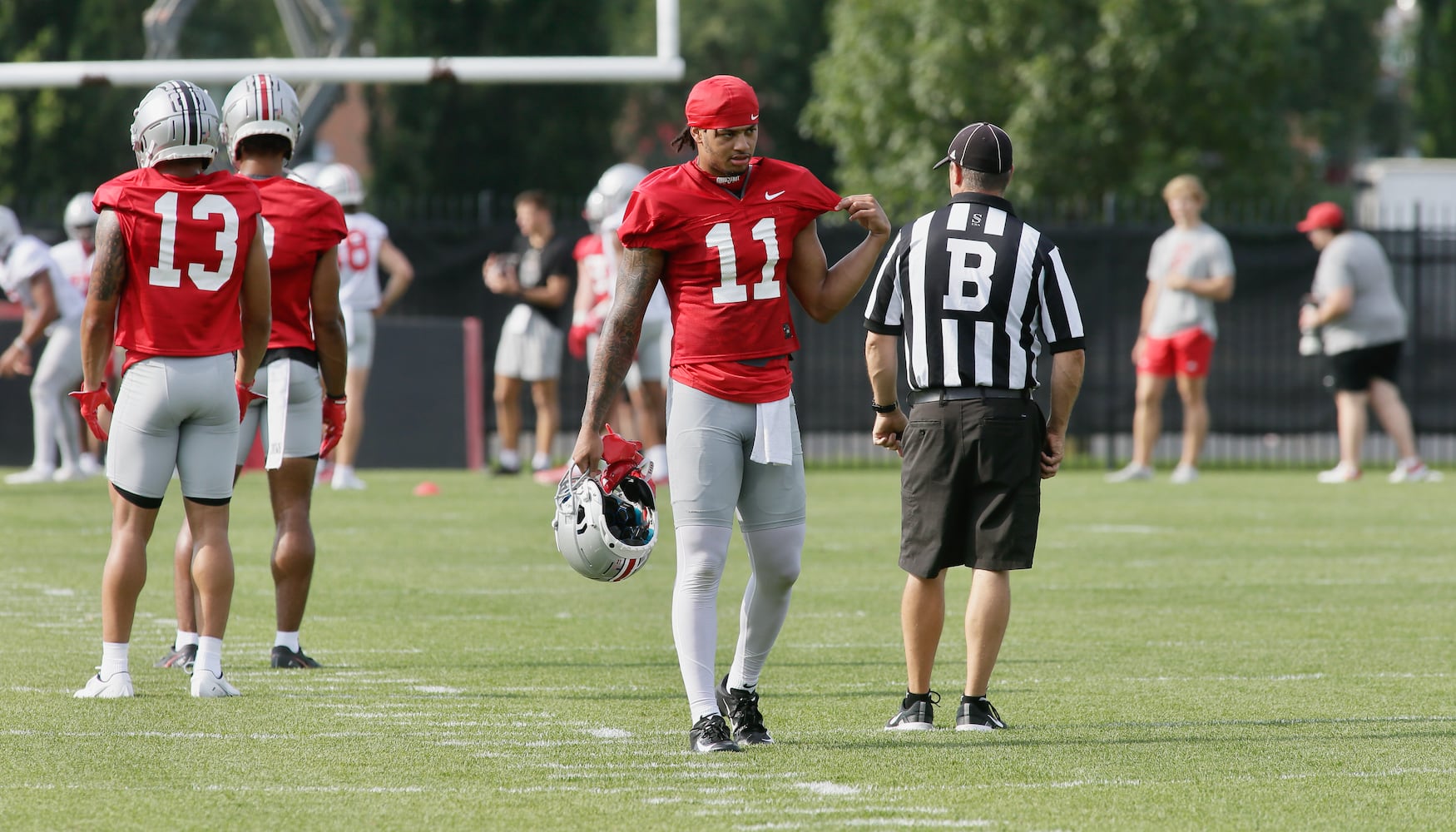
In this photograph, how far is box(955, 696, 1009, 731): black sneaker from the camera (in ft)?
18.3

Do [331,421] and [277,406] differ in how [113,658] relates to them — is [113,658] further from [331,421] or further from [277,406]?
[331,421]

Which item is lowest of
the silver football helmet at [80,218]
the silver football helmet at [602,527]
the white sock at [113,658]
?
the white sock at [113,658]

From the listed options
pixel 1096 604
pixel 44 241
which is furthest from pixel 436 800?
pixel 44 241

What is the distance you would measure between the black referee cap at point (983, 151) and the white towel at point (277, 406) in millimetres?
2462

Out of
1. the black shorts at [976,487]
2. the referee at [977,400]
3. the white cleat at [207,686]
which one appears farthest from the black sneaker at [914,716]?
the white cleat at [207,686]

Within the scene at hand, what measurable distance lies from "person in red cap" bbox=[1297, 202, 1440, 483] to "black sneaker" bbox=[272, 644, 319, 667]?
10.1 m

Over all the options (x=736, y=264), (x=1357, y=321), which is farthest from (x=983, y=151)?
(x=1357, y=321)

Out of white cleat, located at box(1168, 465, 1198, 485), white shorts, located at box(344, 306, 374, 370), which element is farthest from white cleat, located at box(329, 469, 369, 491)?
white cleat, located at box(1168, 465, 1198, 485)

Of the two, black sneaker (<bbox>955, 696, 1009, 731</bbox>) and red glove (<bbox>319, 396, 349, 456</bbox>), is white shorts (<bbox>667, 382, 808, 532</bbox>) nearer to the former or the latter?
black sneaker (<bbox>955, 696, 1009, 731</bbox>)

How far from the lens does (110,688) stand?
6.03 metres

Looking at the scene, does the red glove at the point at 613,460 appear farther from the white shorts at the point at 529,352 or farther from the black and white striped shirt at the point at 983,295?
the white shorts at the point at 529,352

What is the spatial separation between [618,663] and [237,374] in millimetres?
1688

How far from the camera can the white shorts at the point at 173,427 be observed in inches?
235

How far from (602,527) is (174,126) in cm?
192
